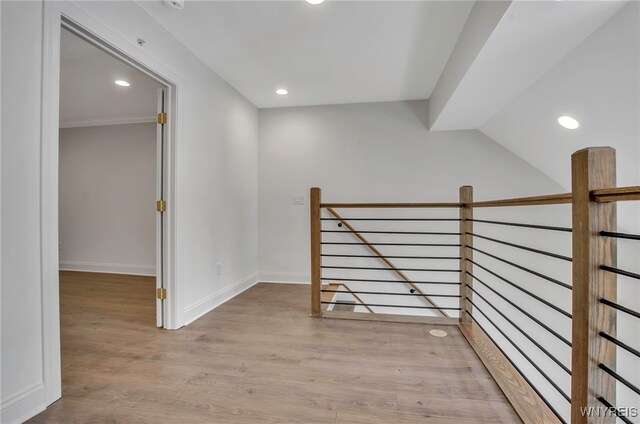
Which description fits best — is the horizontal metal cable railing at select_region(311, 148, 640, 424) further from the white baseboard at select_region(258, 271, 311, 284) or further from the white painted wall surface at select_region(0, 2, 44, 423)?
the white painted wall surface at select_region(0, 2, 44, 423)

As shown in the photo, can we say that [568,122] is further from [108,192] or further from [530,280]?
[108,192]

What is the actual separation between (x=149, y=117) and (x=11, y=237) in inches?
142

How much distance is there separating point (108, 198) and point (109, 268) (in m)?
1.09

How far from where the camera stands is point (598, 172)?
942 millimetres

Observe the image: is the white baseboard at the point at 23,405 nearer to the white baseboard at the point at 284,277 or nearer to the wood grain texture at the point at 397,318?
the wood grain texture at the point at 397,318

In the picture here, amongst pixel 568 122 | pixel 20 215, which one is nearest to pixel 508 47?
pixel 568 122

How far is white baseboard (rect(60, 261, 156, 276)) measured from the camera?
4418 millimetres

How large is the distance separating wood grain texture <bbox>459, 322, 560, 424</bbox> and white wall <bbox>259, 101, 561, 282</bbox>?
78.8 inches

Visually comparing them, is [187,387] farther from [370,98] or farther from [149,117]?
[149,117]

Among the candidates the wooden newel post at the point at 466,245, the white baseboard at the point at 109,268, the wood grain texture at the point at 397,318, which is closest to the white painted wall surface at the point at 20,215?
the wood grain texture at the point at 397,318

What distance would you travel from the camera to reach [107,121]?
178 inches

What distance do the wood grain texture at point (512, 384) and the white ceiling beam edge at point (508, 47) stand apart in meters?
1.92

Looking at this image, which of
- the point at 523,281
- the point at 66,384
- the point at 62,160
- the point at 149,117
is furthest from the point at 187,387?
the point at 62,160

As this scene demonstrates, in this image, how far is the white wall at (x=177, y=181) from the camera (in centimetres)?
130
